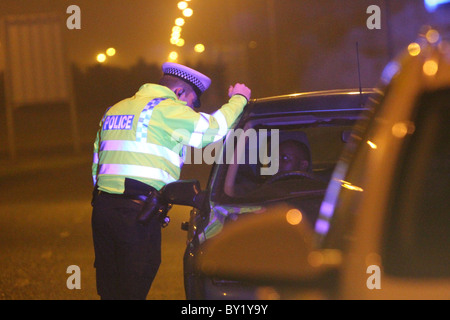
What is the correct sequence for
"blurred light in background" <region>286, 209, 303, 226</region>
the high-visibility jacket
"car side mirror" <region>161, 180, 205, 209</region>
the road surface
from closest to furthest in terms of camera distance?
"blurred light in background" <region>286, 209, 303, 226</region> < "car side mirror" <region>161, 180, 205, 209</region> < the high-visibility jacket < the road surface

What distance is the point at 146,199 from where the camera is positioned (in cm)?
425

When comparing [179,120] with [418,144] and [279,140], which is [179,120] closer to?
[279,140]

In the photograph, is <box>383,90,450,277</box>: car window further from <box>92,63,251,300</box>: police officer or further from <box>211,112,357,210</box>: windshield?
<box>92,63,251,300</box>: police officer

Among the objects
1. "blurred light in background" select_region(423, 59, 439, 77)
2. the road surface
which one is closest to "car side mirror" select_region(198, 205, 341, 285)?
"blurred light in background" select_region(423, 59, 439, 77)

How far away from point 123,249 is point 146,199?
0.97ft

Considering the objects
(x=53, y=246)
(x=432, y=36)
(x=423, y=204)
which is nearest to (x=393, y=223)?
(x=423, y=204)

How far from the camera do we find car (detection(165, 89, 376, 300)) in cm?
390

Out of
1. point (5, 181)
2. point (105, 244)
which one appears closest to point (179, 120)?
point (105, 244)

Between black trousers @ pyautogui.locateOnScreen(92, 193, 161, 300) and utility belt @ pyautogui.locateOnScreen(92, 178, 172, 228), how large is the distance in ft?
0.08

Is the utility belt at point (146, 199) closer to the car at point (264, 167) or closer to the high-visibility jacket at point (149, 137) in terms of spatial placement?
the high-visibility jacket at point (149, 137)

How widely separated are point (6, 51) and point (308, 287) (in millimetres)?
36222

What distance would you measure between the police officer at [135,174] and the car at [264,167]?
0.88 feet

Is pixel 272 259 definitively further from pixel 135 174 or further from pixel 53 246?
pixel 53 246

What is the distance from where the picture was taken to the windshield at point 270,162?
14.7 ft
